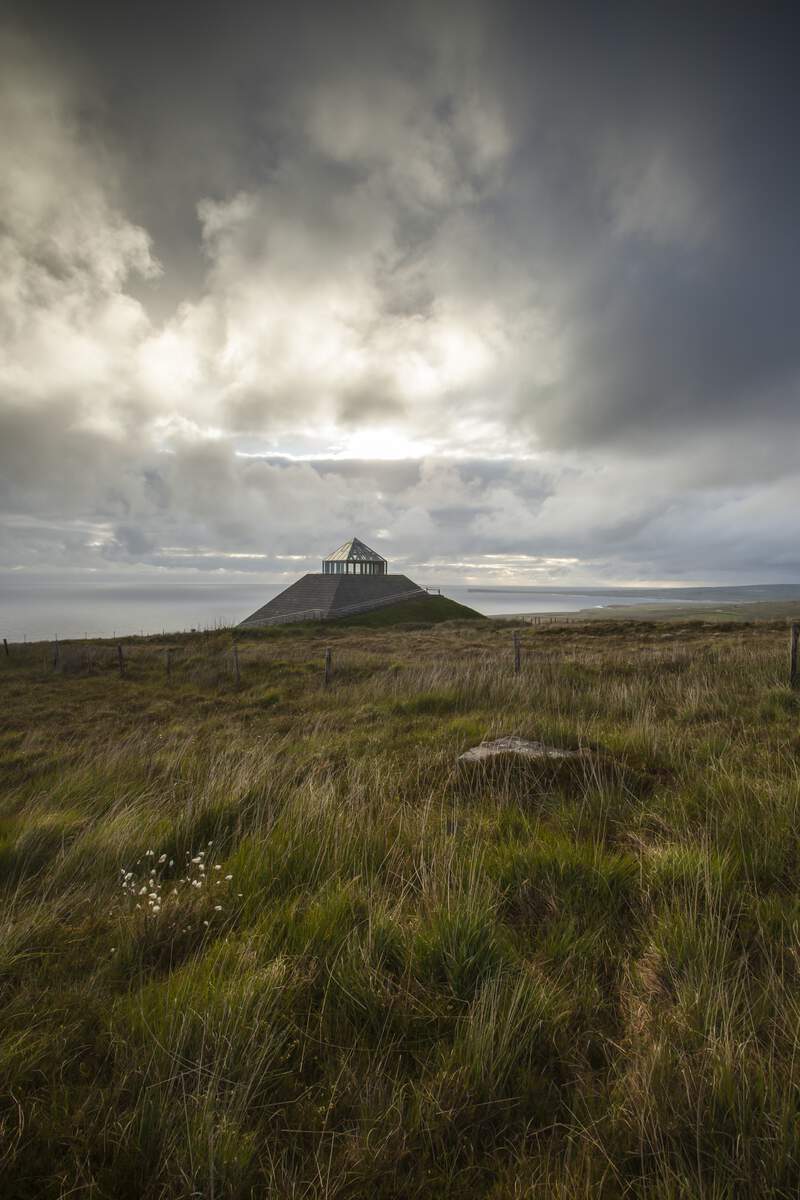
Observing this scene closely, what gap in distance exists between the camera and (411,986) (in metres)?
2.31

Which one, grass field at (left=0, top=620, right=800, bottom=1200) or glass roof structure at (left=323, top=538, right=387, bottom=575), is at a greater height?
glass roof structure at (left=323, top=538, right=387, bottom=575)

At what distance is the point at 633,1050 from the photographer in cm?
191

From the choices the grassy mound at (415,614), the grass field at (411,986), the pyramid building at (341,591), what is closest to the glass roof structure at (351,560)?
the pyramid building at (341,591)

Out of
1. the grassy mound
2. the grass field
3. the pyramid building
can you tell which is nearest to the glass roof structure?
the pyramid building

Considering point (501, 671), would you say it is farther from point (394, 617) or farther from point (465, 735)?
point (394, 617)

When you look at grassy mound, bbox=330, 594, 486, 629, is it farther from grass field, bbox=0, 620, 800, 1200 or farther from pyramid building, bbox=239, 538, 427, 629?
grass field, bbox=0, 620, 800, 1200

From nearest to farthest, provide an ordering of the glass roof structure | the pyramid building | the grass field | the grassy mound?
the grass field → the grassy mound → the pyramid building → the glass roof structure

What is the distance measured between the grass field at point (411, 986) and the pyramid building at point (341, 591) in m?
46.6

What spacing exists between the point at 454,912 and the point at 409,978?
1.36 feet

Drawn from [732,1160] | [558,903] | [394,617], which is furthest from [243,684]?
[394,617]

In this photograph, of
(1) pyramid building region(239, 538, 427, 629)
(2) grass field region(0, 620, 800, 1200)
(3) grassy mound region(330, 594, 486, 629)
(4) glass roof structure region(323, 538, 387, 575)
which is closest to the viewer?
(2) grass field region(0, 620, 800, 1200)

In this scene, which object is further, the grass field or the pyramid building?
the pyramid building

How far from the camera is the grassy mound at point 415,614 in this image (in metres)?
52.6

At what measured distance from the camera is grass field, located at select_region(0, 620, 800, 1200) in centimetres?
161
